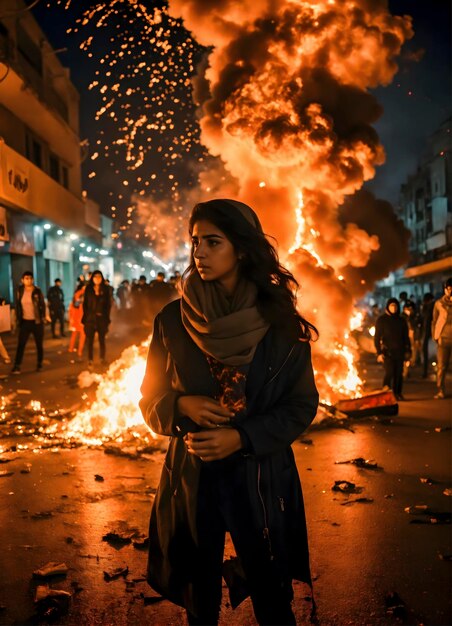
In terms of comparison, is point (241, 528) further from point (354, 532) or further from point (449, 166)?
point (449, 166)

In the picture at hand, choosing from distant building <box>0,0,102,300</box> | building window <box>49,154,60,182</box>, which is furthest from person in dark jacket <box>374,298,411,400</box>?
building window <box>49,154,60,182</box>

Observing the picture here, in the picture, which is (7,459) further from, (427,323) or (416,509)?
(427,323)

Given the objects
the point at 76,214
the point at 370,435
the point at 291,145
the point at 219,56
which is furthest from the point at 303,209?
the point at 76,214

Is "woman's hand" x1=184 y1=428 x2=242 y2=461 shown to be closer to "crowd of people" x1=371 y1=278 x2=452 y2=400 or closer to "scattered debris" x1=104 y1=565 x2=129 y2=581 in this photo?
"scattered debris" x1=104 y1=565 x2=129 y2=581

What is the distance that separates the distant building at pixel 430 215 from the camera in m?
37.0

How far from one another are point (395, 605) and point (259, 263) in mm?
2283

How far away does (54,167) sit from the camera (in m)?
30.2

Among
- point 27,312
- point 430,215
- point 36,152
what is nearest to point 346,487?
point 27,312

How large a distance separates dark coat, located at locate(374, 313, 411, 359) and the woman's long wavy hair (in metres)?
8.17

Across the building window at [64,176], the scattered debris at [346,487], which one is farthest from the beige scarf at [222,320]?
the building window at [64,176]

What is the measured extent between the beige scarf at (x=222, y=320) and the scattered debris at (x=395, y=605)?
203 cm

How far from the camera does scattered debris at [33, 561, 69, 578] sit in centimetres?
362

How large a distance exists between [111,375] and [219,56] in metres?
7.99

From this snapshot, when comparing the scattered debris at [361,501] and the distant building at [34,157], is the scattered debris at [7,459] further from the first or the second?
the distant building at [34,157]
